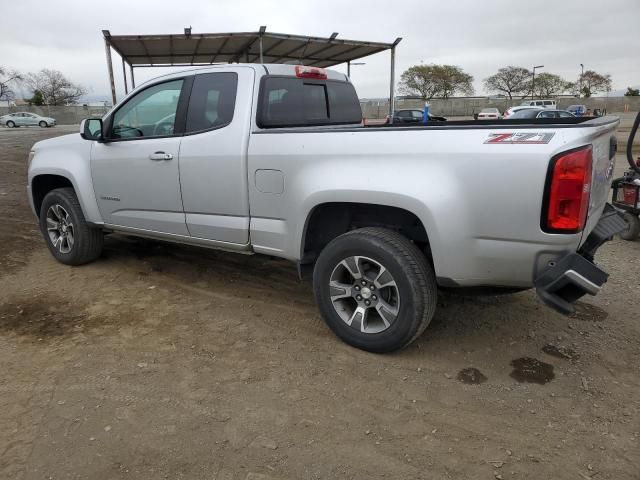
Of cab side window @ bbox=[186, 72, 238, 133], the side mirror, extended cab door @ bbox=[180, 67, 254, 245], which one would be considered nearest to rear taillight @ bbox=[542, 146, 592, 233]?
extended cab door @ bbox=[180, 67, 254, 245]

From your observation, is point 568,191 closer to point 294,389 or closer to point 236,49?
point 294,389

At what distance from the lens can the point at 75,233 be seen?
496 centimetres

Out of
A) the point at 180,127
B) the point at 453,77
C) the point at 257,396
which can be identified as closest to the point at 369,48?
the point at 180,127

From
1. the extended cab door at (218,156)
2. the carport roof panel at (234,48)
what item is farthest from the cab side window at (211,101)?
the carport roof panel at (234,48)

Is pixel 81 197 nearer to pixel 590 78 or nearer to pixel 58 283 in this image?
pixel 58 283

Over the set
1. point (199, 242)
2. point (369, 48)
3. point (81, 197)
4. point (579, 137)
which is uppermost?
point (369, 48)

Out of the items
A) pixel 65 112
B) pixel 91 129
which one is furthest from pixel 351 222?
pixel 65 112

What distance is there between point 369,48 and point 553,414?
283 inches

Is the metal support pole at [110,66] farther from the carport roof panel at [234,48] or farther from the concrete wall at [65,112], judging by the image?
the concrete wall at [65,112]

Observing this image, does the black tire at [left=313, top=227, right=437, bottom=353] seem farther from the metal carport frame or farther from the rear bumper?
the metal carport frame

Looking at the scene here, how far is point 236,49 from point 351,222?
6539 millimetres

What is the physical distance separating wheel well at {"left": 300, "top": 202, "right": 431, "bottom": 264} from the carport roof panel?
4548mm

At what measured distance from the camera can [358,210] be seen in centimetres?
341

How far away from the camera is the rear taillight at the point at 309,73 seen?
4.14m
